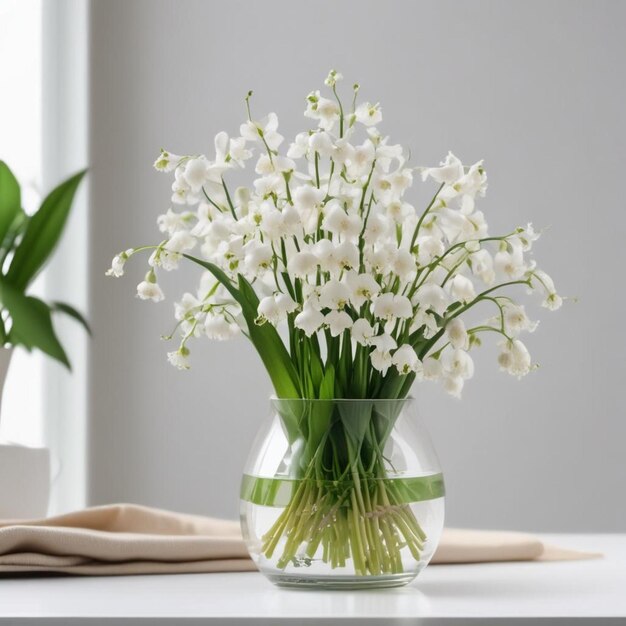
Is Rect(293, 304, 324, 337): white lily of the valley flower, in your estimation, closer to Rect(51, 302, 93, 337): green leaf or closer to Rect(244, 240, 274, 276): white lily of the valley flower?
Rect(244, 240, 274, 276): white lily of the valley flower

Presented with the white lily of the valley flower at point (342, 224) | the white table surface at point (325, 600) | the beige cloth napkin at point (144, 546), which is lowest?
the white table surface at point (325, 600)

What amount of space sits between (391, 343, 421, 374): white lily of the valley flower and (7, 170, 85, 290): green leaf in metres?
0.81

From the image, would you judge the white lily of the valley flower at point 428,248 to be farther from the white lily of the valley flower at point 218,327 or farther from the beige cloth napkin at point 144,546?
the beige cloth napkin at point 144,546

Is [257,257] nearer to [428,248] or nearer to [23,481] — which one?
[428,248]

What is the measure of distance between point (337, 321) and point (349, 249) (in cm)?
6

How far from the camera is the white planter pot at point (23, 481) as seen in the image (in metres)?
1.21

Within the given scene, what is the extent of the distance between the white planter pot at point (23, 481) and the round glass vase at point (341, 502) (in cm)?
48

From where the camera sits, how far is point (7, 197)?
4.73 ft

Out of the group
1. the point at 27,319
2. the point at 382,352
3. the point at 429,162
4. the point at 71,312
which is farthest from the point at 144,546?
the point at 429,162

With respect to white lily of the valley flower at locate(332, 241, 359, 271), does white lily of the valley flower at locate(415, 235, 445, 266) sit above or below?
above

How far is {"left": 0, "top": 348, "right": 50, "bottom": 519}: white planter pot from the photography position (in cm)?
121

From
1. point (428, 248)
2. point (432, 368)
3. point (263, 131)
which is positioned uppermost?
point (263, 131)

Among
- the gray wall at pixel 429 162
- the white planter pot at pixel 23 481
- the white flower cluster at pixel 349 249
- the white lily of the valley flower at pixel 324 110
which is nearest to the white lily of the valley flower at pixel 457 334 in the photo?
the white flower cluster at pixel 349 249

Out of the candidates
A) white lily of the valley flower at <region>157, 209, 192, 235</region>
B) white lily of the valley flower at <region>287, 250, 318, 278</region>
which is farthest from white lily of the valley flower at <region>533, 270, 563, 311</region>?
white lily of the valley flower at <region>157, 209, 192, 235</region>
